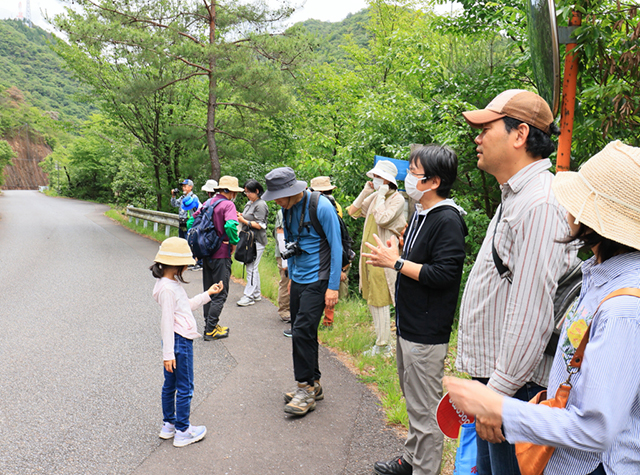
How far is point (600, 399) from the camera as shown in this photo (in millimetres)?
1119

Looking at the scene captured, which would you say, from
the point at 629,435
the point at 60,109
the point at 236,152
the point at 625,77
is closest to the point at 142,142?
the point at 236,152

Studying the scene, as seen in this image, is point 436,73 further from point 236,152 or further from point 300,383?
point 236,152

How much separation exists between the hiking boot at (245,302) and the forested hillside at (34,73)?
10408 cm

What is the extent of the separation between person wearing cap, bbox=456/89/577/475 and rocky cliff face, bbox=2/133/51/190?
314ft

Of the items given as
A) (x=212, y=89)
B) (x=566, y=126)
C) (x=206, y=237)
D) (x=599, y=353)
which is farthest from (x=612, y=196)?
(x=212, y=89)

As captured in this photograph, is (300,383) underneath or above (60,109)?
underneath

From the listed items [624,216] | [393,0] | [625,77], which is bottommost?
[624,216]

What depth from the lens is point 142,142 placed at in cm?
2033

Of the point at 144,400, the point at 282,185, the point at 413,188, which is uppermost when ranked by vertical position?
the point at 413,188

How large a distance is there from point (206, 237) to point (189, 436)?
9.67 ft

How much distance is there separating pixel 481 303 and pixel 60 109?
118278 mm

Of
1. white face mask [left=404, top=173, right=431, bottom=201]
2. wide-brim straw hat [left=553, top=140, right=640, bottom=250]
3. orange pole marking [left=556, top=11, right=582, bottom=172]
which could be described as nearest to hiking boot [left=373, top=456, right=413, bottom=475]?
white face mask [left=404, top=173, right=431, bottom=201]

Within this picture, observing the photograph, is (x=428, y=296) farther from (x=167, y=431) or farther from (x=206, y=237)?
(x=206, y=237)

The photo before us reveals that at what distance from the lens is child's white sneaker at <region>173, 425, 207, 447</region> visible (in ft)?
11.3
